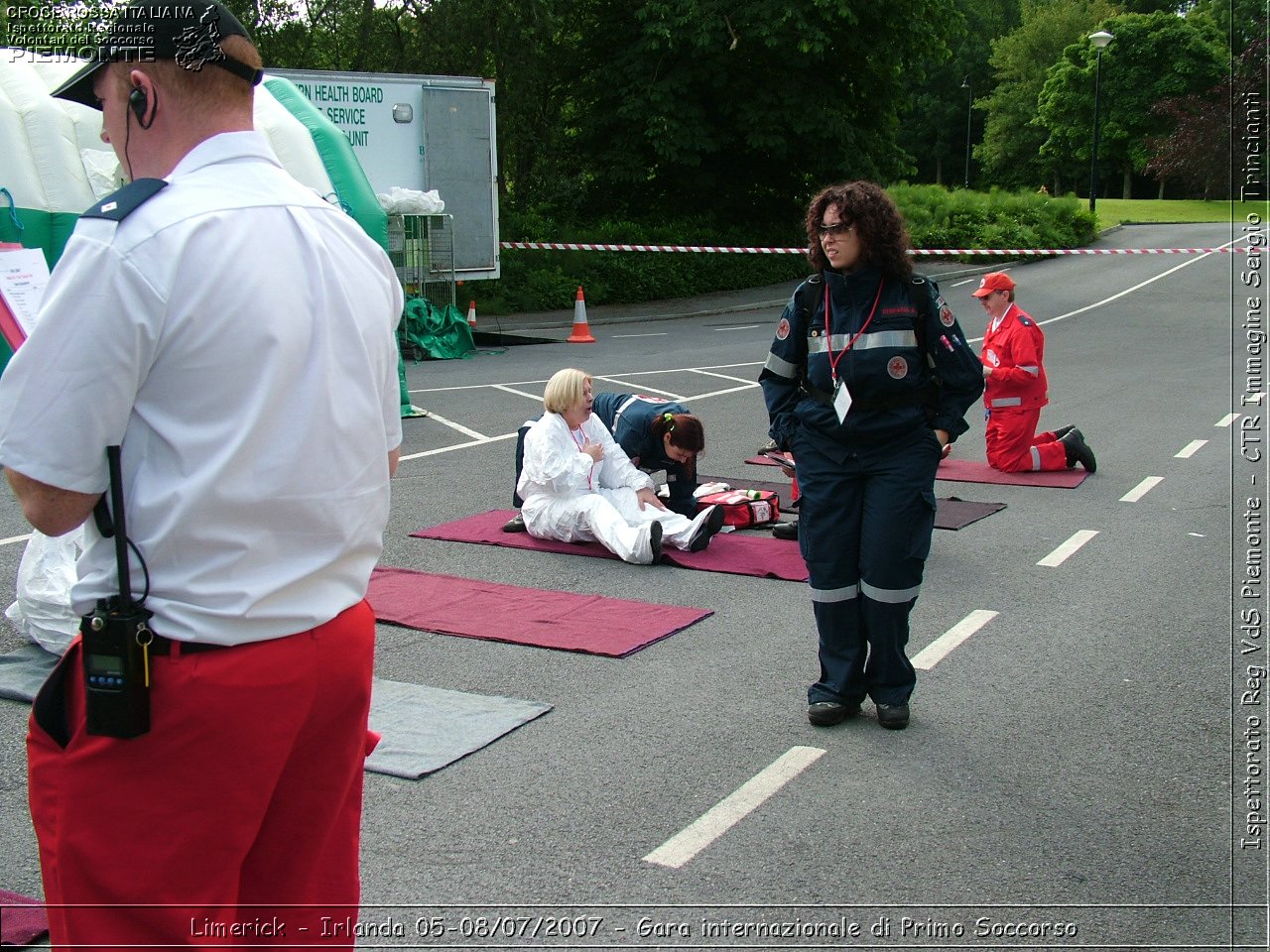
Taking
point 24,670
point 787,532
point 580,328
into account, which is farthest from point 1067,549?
point 580,328

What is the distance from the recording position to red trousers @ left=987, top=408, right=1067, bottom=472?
1045cm

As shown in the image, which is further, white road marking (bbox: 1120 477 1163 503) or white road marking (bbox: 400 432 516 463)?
white road marking (bbox: 400 432 516 463)

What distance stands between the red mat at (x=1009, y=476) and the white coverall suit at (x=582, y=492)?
3075mm

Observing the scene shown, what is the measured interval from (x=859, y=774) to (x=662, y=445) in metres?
4.13

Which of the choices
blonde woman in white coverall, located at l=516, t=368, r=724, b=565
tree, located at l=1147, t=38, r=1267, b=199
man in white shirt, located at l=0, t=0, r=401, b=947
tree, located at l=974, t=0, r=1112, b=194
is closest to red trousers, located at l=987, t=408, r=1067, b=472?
blonde woman in white coverall, located at l=516, t=368, r=724, b=565

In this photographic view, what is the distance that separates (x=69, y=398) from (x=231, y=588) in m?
0.36

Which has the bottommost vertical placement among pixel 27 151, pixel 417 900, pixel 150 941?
pixel 417 900

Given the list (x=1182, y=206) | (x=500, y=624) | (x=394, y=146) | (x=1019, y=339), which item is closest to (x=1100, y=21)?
(x=1182, y=206)

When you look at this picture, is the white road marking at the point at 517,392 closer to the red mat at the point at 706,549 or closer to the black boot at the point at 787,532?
the red mat at the point at 706,549

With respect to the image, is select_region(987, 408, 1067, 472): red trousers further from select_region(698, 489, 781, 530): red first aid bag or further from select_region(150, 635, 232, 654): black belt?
select_region(150, 635, 232, 654): black belt

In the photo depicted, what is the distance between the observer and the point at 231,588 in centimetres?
200

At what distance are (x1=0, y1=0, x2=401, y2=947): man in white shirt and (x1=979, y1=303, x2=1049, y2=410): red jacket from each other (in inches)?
352

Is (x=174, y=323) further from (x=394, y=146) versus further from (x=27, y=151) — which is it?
(x=394, y=146)

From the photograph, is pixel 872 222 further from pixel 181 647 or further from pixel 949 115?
pixel 949 115
